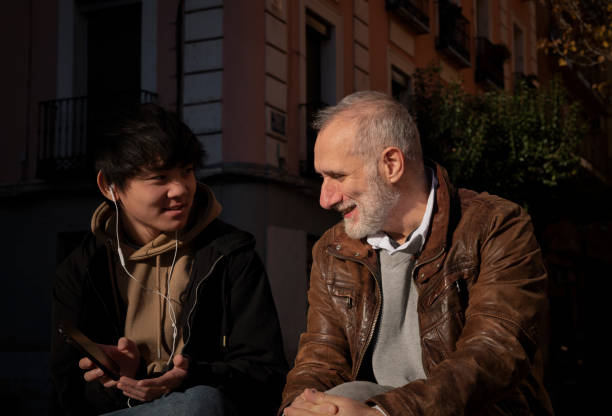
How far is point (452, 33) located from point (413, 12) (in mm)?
2406

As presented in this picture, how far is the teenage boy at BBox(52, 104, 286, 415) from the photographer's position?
3.29 metres

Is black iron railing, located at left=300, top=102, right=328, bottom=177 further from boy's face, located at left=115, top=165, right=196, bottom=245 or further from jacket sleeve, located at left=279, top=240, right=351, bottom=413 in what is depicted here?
jacket sleeve, located at left=279, top=240, right=351, bottom=413

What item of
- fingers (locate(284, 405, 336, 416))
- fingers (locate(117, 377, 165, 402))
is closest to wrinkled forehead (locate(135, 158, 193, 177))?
fingers (locate(117, 377, 165, 402))

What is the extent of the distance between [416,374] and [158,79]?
963 cm

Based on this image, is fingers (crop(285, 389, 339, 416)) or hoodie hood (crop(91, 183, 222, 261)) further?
Result: hoodie hood (crop(91, 183, 222, 261))

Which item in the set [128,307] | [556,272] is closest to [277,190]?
[128,307]

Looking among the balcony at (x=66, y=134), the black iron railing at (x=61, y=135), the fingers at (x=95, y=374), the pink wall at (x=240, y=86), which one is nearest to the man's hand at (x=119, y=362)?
the fingers at (x=95, y=374)

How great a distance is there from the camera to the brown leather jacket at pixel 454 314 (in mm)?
2508

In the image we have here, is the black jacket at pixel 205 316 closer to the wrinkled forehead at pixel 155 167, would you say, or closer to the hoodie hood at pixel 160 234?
the hoodie hood at pixel 160 234

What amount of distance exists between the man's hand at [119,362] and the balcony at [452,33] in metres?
15.6

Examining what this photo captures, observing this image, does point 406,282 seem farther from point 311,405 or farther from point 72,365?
point 72,365

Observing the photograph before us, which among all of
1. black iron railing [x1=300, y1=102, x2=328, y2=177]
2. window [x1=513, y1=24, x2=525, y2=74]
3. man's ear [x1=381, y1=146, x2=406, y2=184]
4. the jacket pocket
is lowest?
the jacket pocket

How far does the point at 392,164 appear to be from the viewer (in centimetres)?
304

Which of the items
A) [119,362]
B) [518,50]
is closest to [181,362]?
[119,362]
